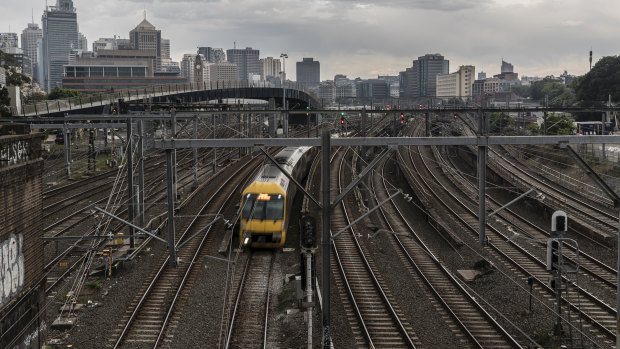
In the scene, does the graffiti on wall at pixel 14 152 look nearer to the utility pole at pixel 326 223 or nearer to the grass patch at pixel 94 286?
the grass patch at pixel 94 286

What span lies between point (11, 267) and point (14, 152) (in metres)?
2.41

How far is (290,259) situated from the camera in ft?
70.1

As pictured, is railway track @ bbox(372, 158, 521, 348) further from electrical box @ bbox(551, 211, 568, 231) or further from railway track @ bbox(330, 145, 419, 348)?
electrical box @ bbox(551, 211, 568, 231)

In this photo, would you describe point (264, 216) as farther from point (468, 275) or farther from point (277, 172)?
point (468, 275)

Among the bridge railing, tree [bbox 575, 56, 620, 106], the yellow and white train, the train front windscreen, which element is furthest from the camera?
tree [bbox 575, 56, 620, 106]

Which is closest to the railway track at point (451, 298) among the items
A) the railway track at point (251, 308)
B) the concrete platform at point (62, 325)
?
the railway track at point (251, 308)

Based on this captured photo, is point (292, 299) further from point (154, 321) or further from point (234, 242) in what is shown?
point (234, 242)

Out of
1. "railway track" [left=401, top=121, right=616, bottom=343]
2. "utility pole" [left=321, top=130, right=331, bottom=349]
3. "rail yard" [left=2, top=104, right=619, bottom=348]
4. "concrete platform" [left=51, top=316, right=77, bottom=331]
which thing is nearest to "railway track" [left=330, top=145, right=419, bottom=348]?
"rail yard" [left=2, top=104, right=619, bottom=348]

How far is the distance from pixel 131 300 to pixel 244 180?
815 inches

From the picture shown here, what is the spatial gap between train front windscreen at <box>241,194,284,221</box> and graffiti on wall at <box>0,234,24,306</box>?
9952 mm

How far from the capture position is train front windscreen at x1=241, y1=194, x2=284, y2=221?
2203cm

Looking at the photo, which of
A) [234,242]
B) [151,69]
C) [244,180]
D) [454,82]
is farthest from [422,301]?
[151,69]

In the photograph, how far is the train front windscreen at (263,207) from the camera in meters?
22.0

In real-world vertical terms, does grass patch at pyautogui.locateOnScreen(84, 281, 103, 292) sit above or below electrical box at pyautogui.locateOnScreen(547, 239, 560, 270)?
below
